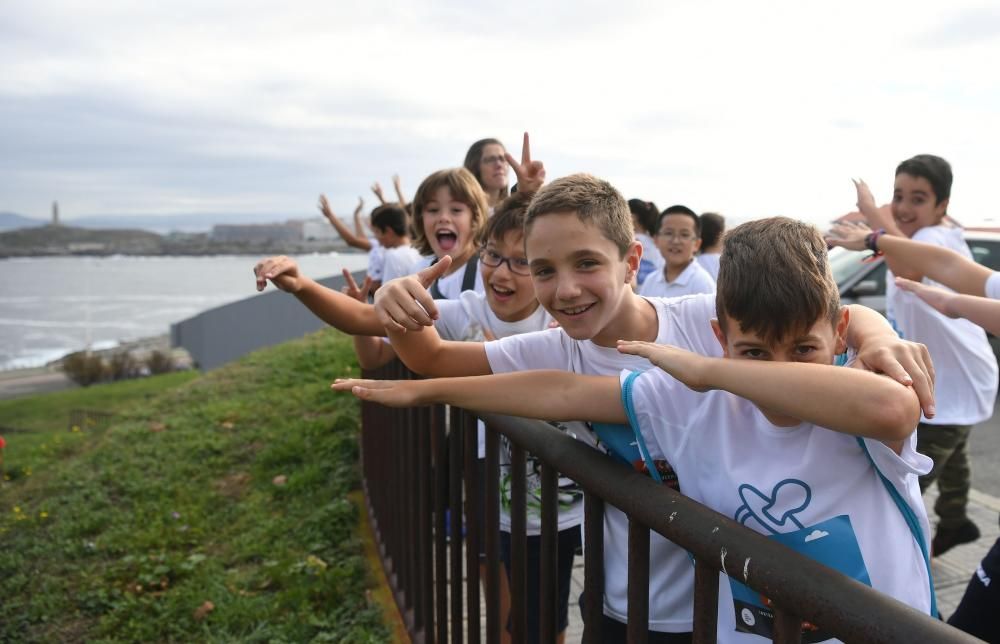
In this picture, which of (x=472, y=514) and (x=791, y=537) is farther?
(x=472, y=514)

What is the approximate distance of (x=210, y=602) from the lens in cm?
395

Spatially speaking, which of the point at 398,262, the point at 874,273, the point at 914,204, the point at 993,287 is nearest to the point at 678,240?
the point at 914,204

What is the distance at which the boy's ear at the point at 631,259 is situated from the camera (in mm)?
2049

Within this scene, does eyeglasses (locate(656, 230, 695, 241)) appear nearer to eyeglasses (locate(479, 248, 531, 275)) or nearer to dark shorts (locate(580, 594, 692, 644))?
eyeglasses (locate(479, 248, 531, 275))

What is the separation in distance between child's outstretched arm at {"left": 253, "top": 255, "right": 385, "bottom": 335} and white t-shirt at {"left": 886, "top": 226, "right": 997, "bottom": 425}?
2419mm

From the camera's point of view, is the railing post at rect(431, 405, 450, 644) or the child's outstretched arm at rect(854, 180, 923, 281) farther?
the child's outstretched arm at rect(854, 180, 923, 281)

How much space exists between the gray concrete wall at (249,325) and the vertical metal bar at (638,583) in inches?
522

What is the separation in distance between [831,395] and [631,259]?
0.93m

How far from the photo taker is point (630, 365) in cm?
196

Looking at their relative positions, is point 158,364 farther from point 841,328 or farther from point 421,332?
point 841,328

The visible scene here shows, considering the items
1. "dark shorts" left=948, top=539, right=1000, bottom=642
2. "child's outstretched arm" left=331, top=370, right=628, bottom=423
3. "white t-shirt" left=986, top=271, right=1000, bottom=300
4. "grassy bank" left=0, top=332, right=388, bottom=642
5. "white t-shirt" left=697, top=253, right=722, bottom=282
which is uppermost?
"white t-shirt" left=697, top=253, right=722, bottom=282

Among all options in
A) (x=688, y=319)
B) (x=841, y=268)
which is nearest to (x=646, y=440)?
(x=688, y=319)

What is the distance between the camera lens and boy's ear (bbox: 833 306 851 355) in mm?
1454

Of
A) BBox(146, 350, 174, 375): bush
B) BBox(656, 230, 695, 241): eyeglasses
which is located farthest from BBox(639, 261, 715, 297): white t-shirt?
BBox(146, 350, 174, 375): bush
